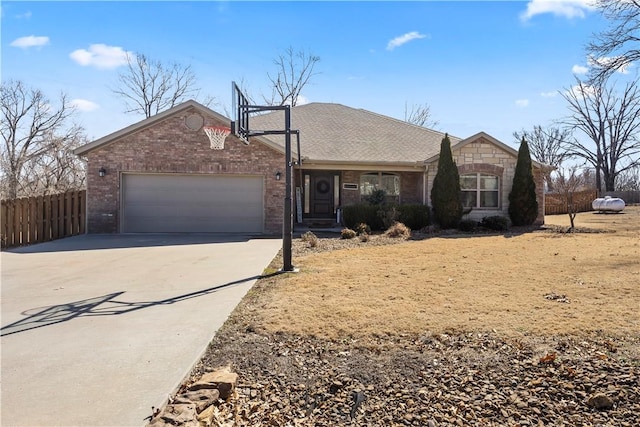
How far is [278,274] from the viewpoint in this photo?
24.6 feet

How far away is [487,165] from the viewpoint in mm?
16453

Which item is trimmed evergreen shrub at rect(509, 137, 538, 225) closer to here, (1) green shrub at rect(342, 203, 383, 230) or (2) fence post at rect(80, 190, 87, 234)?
(1) green shrub at rect(342, 203, 383, 230)

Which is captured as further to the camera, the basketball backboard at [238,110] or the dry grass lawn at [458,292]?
Answer: the basketball backboard at [238,110]

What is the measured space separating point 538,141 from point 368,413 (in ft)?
177

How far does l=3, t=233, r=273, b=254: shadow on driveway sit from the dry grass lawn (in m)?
4.73

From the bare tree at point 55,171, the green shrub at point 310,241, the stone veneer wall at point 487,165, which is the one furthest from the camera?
the bare tree at point 55,171

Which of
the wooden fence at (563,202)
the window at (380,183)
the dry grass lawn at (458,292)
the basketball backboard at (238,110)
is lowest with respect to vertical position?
the dry grass lawn at (458,292)

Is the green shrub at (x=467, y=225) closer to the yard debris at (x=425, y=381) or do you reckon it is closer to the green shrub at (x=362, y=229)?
the green shrub at (x=362, y=229)

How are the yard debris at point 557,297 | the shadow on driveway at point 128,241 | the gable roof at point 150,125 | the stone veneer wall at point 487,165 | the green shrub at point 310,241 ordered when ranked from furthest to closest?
the stone veneer wall at point 487,165 < the gable roof at point 150,125 < the green shrub at point 310,241 < the shadow on driveway at point 128,241 < the yard debris at point 557,297

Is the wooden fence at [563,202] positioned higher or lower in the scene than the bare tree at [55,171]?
lower

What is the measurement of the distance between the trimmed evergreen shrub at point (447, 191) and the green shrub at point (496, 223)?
1.06 m

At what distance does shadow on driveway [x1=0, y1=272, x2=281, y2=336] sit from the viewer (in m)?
Answer: 4.66

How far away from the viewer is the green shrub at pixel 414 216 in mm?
15211

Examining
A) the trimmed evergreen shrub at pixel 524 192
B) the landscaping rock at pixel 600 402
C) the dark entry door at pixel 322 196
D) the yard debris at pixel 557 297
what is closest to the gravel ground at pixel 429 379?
the landscaping rock at pixel 600 402
